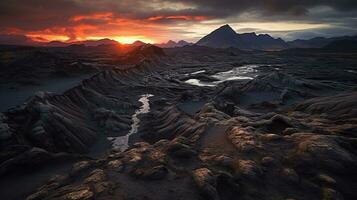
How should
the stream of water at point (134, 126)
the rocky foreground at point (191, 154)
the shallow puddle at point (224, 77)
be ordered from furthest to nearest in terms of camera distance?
the shallow puddle at point (224, 77) < the stream of water at point (134, 126) < the rocky foreground at point (191, 154)

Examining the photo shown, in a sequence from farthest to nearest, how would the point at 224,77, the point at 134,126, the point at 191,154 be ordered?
the point at 224,77 < the point at 134,126 < the point at 191,154

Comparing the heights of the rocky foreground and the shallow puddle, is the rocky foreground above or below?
above

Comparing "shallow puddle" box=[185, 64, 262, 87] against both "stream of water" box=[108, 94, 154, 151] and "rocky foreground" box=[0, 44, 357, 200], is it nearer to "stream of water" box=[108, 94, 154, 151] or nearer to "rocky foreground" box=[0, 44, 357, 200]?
"stream of water" box=[108, 94, 154, 151]

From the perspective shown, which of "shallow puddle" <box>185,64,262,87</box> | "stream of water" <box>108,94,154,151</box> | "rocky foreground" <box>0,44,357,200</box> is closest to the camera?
"rocky foreground" <box>0,44,357,200</box>

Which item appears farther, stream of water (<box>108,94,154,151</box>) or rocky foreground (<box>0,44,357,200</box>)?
stream of water (<box>108,94,154,151</box>)

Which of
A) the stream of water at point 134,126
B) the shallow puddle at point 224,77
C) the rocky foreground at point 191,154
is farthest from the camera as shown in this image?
the shallow puddle at point 224,77

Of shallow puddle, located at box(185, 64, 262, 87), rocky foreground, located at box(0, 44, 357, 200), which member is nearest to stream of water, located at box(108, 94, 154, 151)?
rocky foreground, located at box(0, 44, 357, 200)

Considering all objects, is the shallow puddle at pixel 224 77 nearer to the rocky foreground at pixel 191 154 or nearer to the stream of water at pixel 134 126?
the stream of water at pixel 134 126

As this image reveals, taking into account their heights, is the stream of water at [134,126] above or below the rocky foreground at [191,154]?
below

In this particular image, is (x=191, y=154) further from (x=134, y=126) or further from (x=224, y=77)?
(x=224, y=77)

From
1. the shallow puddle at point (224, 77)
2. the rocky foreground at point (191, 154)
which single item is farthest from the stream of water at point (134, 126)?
the shallow puddle at point (224, 77)

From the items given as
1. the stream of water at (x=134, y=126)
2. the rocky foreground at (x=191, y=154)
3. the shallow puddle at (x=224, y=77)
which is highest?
the rocky foreground at (x=191, y=154)

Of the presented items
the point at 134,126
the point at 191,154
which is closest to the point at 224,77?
the point at 134,126
